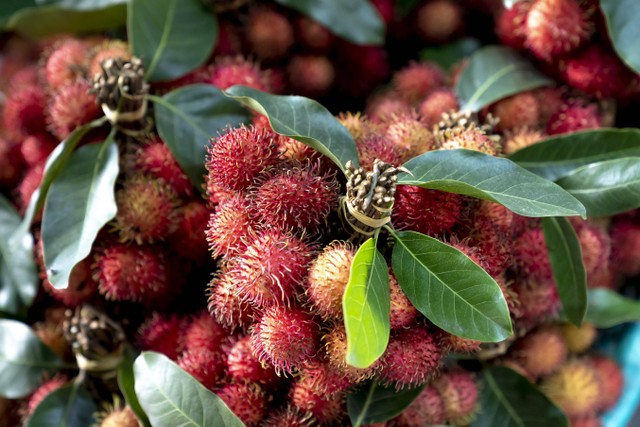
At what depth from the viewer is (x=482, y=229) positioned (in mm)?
680

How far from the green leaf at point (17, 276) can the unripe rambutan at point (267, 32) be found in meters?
0.48

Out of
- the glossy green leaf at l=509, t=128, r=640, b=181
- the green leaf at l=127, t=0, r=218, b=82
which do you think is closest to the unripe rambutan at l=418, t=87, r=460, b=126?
the glossy green leaf at l=509, t=128, r=640, b=181

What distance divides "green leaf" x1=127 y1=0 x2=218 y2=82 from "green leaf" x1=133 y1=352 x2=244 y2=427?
0.44 metres

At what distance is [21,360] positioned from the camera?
862 mm

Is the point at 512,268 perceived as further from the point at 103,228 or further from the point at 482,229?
the point at 103,228

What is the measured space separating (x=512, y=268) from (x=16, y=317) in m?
0.75

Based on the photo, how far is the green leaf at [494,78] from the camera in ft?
3.02

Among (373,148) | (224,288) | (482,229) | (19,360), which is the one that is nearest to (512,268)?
(482,229)

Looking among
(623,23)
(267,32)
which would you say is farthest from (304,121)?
(623,23)

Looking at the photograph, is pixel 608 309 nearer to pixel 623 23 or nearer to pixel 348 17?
pixel 623 23

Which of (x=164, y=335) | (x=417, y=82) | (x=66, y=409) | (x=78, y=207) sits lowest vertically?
(x=66, y=409)

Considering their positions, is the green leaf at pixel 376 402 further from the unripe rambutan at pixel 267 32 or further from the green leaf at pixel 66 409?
the unripe rambutan at pixel 267 32

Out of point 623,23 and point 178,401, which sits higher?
point 623,23

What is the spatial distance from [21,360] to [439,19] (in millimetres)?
940
